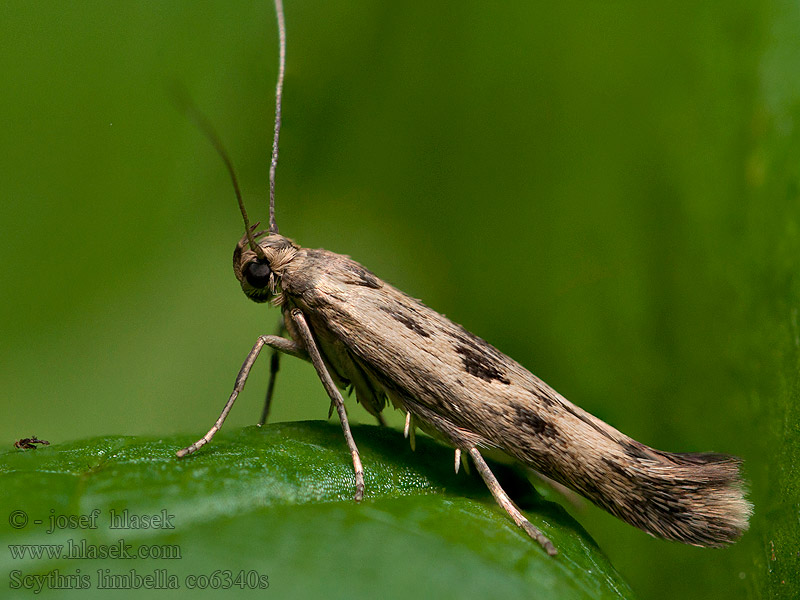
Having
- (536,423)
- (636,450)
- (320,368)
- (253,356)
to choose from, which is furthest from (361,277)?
(636,450)

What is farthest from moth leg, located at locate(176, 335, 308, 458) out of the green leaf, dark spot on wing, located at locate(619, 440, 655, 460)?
dark spot on wing, located at locate(619, 440, 655, 460)

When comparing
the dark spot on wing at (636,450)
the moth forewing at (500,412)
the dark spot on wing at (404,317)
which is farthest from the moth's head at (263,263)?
the dark spot on wing at (636,450)

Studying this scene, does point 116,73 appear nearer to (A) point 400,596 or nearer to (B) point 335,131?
(B) point 335,131

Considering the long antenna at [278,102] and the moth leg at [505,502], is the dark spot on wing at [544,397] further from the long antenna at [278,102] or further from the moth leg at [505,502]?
the long antenna at [278,102]

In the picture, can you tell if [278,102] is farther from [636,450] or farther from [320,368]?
[636,450]

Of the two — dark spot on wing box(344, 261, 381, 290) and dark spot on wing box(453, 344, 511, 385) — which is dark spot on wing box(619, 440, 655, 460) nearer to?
dark spot on wing box(453, 344, 511, 385)
